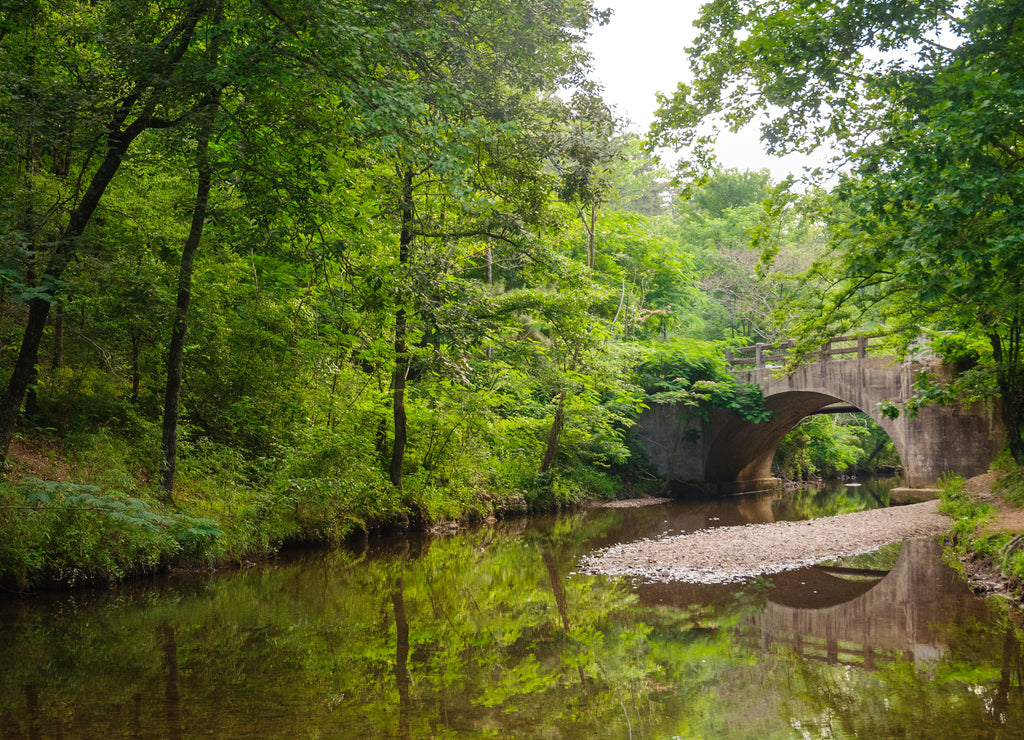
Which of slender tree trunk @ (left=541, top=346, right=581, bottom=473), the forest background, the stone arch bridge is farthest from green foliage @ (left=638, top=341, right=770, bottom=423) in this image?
the forest background

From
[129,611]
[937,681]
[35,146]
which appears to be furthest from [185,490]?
[937,681]

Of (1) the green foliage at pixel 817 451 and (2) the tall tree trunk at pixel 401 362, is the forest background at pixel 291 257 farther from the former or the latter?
(1) the green foliage at pixel 817 451

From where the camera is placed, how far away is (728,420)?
20.9 meters

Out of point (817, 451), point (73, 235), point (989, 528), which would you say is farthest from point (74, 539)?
point (817, 451)

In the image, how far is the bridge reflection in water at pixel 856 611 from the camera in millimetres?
4824

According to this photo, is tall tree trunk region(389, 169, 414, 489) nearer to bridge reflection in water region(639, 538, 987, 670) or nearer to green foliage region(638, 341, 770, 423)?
bridge reflection in water region(639, 538, 987, 670)

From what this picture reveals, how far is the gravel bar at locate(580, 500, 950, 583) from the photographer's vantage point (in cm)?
789

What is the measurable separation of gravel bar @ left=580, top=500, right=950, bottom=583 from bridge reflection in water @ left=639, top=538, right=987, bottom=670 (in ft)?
1.55

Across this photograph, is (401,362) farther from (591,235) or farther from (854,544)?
(591,235)

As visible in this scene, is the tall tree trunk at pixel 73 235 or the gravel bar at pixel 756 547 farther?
the gravel bar at pixel 756 547

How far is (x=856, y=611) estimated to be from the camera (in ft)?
19.5

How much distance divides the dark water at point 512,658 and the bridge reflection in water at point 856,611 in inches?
1.1

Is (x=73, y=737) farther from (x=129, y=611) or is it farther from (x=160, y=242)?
(x=160, y=242)

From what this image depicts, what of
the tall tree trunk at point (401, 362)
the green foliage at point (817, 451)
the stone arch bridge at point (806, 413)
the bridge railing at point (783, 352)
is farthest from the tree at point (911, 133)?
the green foliage at point (817, 451)
